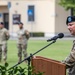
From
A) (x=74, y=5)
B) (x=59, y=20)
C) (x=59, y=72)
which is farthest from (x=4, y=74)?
(x=59, y=20)

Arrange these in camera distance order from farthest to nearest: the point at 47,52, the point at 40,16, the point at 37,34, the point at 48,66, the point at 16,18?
the point at 40,16, the point at 16,18, the point at 37,34, the point at 47,52, the point at 48,66

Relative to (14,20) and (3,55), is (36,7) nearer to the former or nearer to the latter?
(14,20)

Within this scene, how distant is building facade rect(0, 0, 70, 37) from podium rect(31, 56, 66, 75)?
4572 cm

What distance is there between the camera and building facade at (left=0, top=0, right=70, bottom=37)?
54.7m

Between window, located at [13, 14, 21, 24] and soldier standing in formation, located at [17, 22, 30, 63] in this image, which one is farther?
window, located at [13, 14, 21, 24]

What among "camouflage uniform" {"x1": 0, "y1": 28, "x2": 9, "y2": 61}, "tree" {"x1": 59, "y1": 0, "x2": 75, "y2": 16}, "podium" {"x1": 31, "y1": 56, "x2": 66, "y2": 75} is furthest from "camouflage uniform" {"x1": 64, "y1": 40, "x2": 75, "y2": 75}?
"tree" {"x1": 59, "y1": 0, "x2": 75, "y2": 16}

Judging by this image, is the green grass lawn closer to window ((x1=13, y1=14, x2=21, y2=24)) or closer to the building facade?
the building facade

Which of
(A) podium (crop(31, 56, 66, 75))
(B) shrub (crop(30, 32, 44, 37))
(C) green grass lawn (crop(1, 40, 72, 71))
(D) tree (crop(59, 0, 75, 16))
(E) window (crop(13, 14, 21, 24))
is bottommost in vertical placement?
(B) shrub (crop(30, 32, 44, 37))

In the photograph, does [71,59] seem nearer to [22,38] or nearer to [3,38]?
[22,38]

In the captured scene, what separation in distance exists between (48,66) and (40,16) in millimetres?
47435

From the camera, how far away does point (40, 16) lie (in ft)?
182

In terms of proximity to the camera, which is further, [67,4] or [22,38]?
[67,4]

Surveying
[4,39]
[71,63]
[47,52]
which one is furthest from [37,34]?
[71,63]

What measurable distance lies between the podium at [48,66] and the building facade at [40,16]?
45717 millimetres
